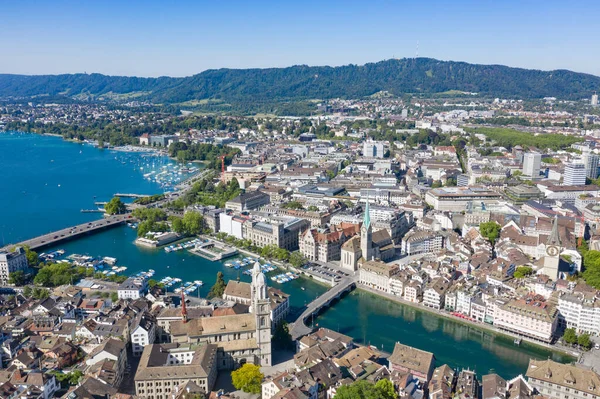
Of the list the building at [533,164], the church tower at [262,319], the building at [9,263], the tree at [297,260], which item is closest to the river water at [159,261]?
the tree at [297,260]

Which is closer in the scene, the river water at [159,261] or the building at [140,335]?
the building at [140,335]

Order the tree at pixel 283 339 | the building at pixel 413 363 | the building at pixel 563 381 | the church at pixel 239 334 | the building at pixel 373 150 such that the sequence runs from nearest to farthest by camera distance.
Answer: the building at pixel 563 381 → the building at pixel 413 363 → the church at pixel 239 334 → the tree at pixel 283 339 → the building at pixel 373 150

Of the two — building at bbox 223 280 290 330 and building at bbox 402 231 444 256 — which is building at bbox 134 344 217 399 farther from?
building at bbox 402 231 444 256

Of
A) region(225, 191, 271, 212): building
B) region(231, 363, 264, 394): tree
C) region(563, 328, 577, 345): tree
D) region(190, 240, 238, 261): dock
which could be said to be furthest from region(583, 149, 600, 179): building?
region(231, 363, 264, 394): tree

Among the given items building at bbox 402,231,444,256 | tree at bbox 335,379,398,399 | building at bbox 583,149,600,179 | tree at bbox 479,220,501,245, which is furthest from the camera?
building at bbox 583,149,600,179

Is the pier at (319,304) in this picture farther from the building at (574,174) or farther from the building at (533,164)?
the building at (533,164)

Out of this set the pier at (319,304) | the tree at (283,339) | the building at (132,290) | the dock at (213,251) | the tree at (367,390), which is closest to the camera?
the tree at (367,390)
